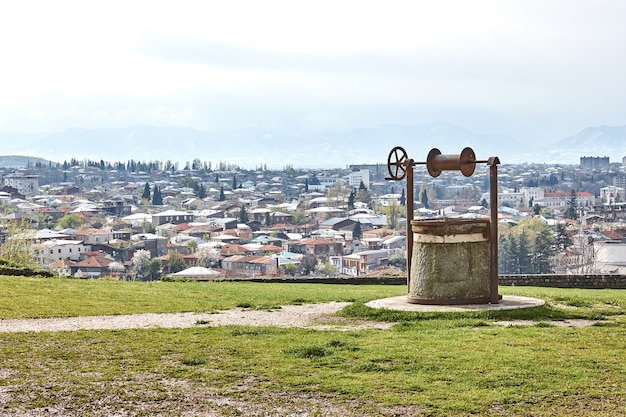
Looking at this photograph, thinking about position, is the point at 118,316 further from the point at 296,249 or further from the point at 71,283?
the point at 296,249

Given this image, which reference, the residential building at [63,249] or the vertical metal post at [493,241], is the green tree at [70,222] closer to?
the residential building at [63,249]

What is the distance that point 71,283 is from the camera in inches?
800

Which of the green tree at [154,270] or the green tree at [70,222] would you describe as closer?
the green tree at [154,270]

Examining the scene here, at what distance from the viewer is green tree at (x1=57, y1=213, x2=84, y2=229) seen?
162600mm

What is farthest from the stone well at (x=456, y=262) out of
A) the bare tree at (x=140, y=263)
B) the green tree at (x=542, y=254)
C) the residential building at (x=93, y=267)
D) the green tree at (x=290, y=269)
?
the residential building at (x=93, y=267)

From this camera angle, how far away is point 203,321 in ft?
43.7

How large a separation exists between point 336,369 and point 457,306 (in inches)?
200

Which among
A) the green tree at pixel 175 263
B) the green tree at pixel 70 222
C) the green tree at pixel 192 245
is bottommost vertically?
the green tree at pixel 175 263

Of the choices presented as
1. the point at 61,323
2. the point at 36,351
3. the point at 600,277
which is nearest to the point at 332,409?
the point at 36,351

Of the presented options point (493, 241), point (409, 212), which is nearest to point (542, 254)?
point (409, 212)

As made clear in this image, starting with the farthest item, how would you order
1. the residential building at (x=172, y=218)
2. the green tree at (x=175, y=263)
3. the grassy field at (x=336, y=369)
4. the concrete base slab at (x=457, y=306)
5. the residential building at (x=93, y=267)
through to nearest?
the residential building at (x=172, y=218) < the residential building at (x=93, y=267) < the green tree at (x=175, y=263) < the concrete base slab at (x=457, y=306) < the grassy field at (x=336, y=369)

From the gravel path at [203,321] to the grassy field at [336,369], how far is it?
1.90 feet

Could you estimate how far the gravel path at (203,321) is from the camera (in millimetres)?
12773

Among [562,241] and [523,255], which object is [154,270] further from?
[562,241]
